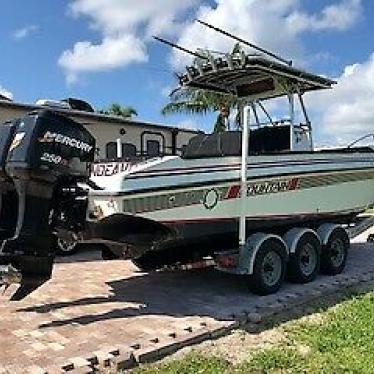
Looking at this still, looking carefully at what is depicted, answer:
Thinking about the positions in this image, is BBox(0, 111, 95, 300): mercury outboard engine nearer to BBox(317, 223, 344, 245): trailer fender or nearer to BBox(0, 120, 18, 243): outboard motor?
BBox(0, 120, 18, 243): outboard motor

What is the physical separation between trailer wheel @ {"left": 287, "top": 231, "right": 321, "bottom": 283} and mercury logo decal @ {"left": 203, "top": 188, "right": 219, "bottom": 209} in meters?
1.48

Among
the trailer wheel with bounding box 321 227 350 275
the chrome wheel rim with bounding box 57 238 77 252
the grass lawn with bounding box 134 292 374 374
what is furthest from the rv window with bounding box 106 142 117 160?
the grass lawn with bounding box 134 292 374 374

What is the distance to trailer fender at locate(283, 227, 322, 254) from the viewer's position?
7.56 metres

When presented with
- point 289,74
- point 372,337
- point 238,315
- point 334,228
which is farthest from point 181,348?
point 289,74

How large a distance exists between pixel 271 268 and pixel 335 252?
1678mm

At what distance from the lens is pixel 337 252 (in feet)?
27.8

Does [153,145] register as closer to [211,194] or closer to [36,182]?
[211,194]

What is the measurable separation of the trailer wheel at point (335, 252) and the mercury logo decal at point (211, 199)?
2248 mm

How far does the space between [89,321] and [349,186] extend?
4861 mm

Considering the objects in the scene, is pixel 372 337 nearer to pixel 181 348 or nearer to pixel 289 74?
pixel 181 348

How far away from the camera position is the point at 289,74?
8242mm

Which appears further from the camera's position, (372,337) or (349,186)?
(349,186)

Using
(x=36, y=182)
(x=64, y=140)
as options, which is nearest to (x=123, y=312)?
(x=36, y=182)

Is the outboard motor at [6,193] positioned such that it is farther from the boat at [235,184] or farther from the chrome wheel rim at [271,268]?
the chrome wheel rim at [271,268]
